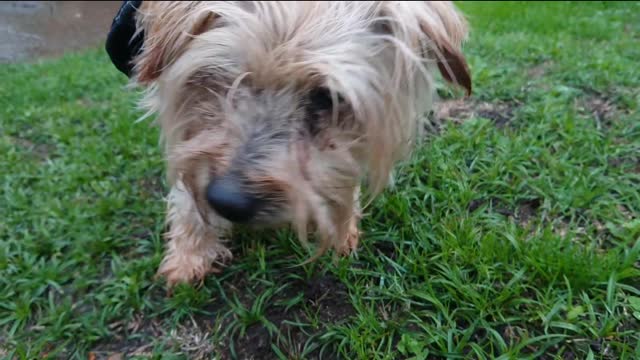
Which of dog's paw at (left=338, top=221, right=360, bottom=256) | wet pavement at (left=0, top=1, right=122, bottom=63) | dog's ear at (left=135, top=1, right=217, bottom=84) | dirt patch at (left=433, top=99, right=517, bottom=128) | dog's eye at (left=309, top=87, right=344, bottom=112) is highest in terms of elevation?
dog's ear at (left=135, top=1, right=217, bottom=84)

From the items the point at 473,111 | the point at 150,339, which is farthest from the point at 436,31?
the point at 473,111

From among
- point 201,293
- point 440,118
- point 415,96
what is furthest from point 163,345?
point 440,118

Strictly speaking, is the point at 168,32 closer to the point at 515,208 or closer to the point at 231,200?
the point at 231,200

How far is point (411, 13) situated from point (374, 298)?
1.22m

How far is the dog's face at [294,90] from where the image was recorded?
6.30 feet

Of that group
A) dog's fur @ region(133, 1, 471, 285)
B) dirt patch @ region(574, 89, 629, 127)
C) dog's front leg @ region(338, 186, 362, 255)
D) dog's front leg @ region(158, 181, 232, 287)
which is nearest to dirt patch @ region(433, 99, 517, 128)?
dirt patch @ region(574, 89, 629, 127)

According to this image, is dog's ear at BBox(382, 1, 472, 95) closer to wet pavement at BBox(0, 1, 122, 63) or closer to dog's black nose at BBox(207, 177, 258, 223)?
dog's black nose at BBox(207, 177, 258, 223)

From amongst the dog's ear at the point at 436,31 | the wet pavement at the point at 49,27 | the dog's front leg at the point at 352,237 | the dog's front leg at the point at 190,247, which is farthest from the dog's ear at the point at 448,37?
the wet pavement at the point at 49,27

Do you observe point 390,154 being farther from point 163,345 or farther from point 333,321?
point 163,345

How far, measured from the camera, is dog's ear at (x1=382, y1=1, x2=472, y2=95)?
2.04 meters

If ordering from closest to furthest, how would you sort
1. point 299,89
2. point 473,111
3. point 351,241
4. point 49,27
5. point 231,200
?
point 231,200 < point 299,89 < point 351,241 < point 473,111 < point 49,27

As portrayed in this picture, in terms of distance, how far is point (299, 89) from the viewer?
78.7 inches

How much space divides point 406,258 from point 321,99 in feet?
3.11

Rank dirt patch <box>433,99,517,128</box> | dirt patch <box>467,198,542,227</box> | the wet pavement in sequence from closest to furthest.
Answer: dirt patch <box>467,198,542,227</box> < dirt patch <box>433,99,517,128</box> < the wet pavement
